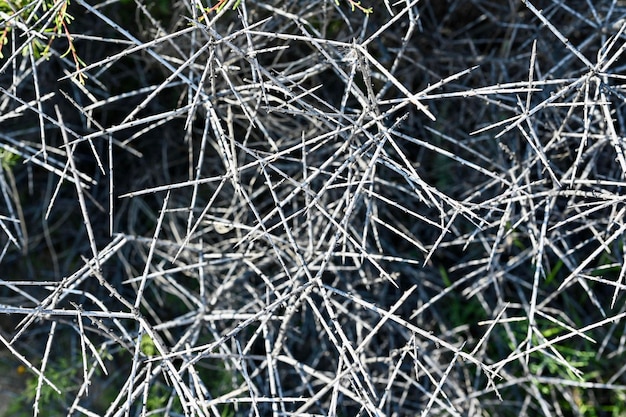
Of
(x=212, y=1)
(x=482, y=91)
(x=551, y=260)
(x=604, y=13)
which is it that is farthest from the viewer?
(x=551, y=260)

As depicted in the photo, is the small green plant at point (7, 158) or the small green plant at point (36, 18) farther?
the small green plant at point (7, 158)

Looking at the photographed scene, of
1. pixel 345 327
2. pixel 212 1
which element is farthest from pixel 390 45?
pixel 345 327

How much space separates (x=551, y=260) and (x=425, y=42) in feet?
2.16

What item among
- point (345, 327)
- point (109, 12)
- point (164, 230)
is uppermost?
point (109, 12)

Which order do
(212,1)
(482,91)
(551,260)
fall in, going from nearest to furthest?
(482,91) → (212,1) → (551,260)

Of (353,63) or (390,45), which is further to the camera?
(390,45)

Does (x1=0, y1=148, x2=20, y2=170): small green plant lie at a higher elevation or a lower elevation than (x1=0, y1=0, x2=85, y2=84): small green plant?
lower

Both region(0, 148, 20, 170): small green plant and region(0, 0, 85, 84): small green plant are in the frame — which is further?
region(0, 148, 20, 170): small green plant

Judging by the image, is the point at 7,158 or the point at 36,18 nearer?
the point at 36,18

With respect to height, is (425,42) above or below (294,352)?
above

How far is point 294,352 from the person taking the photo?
74.3 inches

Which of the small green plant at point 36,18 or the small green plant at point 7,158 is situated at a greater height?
the small green plant at point 36,18

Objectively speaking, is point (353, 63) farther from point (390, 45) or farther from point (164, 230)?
point (164, 230)

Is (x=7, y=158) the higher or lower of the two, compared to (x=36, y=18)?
lower
